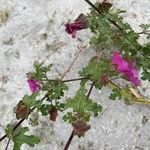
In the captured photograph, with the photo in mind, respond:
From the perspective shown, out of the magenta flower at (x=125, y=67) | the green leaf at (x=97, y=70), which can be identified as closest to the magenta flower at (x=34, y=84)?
the green leaf at (x=97, y=70)

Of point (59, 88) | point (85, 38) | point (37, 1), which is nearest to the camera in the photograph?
point (59, 88)

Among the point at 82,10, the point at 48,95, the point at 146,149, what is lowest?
the point at 146,149

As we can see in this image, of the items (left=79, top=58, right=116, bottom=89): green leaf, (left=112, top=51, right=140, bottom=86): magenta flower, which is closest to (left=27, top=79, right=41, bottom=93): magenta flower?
(left=79, top=58, right=116, bottom=89): green leaf

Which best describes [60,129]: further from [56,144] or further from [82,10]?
[82,10]

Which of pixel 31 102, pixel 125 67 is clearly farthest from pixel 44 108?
pixel 125 67

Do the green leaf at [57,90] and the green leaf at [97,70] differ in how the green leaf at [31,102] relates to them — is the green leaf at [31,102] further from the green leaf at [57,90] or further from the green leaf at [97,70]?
the green leaf at [97,70]

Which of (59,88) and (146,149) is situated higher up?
(59,88)

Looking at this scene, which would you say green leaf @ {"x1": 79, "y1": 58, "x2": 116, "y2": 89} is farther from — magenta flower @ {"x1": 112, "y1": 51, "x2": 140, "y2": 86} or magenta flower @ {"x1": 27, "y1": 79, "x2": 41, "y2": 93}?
magenta flower @ {"x1": 27, "y1": 79, "x2": 41, "y2": 93}

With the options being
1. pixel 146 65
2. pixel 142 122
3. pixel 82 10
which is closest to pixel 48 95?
pixel 146 65
